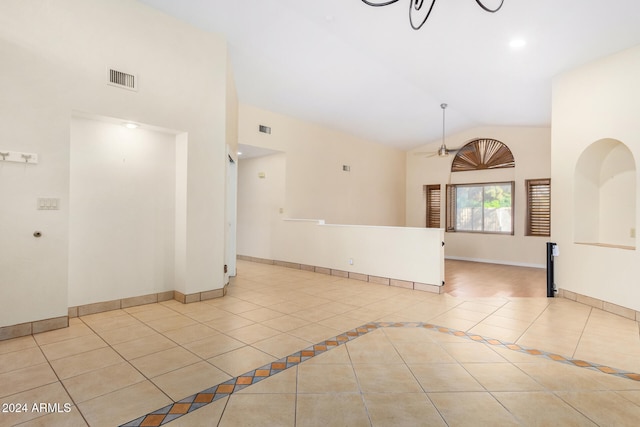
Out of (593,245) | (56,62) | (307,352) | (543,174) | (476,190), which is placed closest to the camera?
(307,352)

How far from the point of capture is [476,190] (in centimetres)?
934

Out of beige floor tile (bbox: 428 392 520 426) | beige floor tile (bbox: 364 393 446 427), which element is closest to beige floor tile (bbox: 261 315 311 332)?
beige floor tile (bbox: 364 393 446 427)

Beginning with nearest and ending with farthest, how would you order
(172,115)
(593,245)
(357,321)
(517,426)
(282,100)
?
(517,426) → (357,321) → (172,115) → (593,245) → (282,100)

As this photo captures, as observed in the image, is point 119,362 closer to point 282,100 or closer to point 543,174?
point 282,100

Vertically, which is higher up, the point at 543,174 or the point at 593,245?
the point at 543,174

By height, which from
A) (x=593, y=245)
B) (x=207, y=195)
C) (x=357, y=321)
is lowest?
(x=357, y=321)

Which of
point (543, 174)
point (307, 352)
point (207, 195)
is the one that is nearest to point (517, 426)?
point (307, 352)

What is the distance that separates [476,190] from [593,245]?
4.95m

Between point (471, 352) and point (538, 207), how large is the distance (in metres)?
6.82

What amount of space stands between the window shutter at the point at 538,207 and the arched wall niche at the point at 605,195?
346 centimetres

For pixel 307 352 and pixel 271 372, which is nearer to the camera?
pixel 271 372

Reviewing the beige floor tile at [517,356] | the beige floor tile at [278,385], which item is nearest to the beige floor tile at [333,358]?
the beige floor tile at [278,385]

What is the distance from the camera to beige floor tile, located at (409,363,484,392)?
2301 millimetres

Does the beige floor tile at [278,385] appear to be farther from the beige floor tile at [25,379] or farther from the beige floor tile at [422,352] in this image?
the beige floor tile at [25,379]
